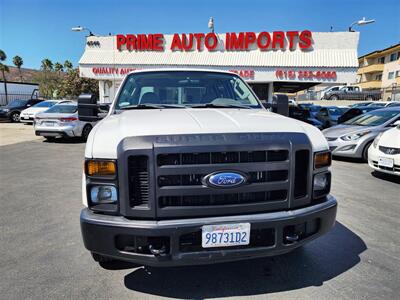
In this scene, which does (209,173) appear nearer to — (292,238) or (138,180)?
(138,180)

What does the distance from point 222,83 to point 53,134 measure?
30.3 ft

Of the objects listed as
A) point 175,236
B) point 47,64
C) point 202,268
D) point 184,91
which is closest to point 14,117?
point 184,91

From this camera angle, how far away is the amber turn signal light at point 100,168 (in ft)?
7.14

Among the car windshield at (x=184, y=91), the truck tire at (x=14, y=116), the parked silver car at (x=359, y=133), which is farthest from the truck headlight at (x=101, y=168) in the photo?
the truck tire at (x=14, y=116)

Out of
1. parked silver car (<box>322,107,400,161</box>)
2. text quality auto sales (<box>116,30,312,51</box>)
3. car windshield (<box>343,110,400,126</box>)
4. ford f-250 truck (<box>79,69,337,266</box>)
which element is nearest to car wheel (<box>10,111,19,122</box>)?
text quality auto sales (<box>116,30,312,51</box>)

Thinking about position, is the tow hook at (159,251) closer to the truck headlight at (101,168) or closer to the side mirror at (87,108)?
the truck headlight at (101,168)

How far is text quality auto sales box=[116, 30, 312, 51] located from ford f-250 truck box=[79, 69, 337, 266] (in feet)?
56.3

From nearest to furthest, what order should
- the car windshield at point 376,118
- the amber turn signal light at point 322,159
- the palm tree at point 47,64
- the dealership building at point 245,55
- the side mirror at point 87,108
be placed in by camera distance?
1. the amber turn signal light at point 322,159
2. the side mirror at point 87,108
3. the car windshield at point 376,118
4. the dealership building at point 245,55
5. the palm tree at point 47,64

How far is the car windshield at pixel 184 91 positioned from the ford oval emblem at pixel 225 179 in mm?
1475

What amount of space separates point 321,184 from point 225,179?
0.95 m

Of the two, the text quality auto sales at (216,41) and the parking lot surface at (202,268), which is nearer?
the parking lot surface at (202,268)

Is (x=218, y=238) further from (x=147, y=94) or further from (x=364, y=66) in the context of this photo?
(x=364, y=66)

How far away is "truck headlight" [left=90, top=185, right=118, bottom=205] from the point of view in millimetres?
2227

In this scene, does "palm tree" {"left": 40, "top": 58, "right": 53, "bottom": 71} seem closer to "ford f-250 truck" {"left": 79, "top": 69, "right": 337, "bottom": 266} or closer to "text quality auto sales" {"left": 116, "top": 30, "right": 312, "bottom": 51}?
"text quality auto sales" {"left": 116, "top": 30, "right": 312, "bottom": 51}
